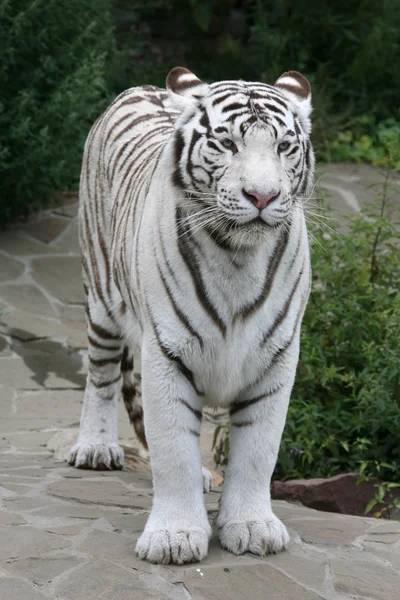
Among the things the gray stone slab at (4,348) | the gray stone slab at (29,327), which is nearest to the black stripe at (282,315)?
the gray stone slab at (4,348)

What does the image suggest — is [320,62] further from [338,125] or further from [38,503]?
[38,503]

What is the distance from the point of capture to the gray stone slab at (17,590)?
3168 mm

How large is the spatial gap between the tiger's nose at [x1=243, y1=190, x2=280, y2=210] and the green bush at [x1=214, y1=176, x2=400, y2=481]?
79.4 inches

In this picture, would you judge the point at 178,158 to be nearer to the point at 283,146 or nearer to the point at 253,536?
the point at 283,146

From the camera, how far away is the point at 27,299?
7.91m

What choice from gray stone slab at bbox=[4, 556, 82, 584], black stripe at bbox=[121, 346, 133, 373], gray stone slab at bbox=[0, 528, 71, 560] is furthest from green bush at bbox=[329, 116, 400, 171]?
gray stone slab at bbox=[4, 556, 82, 584]

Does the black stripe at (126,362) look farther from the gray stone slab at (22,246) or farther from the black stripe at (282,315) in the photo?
the gray stone slab at (22,246)

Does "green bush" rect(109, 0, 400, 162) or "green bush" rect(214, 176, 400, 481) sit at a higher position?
"green bush" rect(109, 0, 400, 162)

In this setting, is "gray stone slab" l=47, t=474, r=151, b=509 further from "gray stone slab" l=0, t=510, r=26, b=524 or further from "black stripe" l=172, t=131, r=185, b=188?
"black stripe" l=172, t=131, r=185, b=188

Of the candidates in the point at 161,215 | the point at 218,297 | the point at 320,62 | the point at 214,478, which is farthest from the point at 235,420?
the point at 320,62

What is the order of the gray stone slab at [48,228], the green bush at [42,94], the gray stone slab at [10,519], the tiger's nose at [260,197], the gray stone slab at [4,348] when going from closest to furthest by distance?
1. the tiger's nose at [260,197]
2. the gray stone slab at [10,519]
3. the gray stone slab at [4,348]
4. the green bush at [42,94]
5. the gray stone slab at [48,228]

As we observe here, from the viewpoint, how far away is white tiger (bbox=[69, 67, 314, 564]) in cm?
330

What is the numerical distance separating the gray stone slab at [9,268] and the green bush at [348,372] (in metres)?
3.01

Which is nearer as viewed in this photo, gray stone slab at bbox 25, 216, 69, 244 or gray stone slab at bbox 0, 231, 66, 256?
gray stone slab at bbox 0, 231, 66, 256
